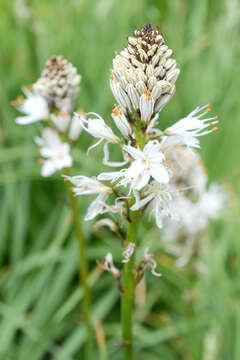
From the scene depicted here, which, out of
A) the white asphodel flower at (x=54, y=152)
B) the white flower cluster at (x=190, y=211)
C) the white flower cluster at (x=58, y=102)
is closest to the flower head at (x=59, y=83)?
the white flower cluster at (x=58, y=102)

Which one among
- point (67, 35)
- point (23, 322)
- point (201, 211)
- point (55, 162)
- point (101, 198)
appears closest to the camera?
point (101, 198)

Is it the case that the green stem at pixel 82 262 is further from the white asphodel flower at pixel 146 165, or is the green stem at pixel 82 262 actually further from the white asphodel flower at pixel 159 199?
the white asphodel flower at pixel 146 165

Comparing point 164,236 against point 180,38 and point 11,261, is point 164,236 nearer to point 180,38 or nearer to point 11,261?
point 11,261

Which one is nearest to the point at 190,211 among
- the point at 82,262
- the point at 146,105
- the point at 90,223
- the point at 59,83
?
the point at 90,223

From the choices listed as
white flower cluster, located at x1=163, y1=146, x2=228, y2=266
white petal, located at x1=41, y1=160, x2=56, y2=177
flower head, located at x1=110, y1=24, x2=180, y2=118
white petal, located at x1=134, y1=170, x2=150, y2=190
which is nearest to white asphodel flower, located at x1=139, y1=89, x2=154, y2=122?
flower head, located at x1=110, y1=24, x2=180, y2=118

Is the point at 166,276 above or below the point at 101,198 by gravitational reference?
below

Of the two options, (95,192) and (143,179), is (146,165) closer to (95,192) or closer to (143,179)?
(143,179)

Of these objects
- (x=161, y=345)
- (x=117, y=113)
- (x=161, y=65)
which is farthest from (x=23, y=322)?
(x=161, y=65)
